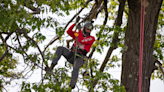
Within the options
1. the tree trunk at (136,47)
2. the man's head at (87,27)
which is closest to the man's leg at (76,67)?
the man's head at (87,27)

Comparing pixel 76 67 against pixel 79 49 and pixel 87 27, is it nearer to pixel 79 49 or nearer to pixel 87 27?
pixel 79 49

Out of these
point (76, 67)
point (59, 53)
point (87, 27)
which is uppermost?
point (87, 27)

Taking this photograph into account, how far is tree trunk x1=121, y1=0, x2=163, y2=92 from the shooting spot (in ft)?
11.4

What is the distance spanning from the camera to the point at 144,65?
11.4ft

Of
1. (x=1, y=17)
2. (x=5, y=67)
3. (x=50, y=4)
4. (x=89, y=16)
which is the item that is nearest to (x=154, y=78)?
(x=89, y=16)

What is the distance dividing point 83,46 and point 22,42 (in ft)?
3.10

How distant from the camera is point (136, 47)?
3.51m

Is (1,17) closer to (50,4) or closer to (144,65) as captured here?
(50,4)

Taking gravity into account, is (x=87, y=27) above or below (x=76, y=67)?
above

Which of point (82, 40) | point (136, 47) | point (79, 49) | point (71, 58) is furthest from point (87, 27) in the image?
point (136, 47)

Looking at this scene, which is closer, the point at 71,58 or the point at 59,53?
the point at 59,53

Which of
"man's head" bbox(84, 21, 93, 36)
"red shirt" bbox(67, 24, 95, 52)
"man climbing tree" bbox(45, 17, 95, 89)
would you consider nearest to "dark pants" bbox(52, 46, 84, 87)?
"man climbing tree" bbox(45, 17, 95, 89)

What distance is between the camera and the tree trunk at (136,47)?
11.4 ft

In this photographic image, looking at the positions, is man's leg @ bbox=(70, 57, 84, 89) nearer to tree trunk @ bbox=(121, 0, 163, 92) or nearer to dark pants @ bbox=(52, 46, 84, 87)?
dark pants @ bbox=(52, 46, 84, 87)
